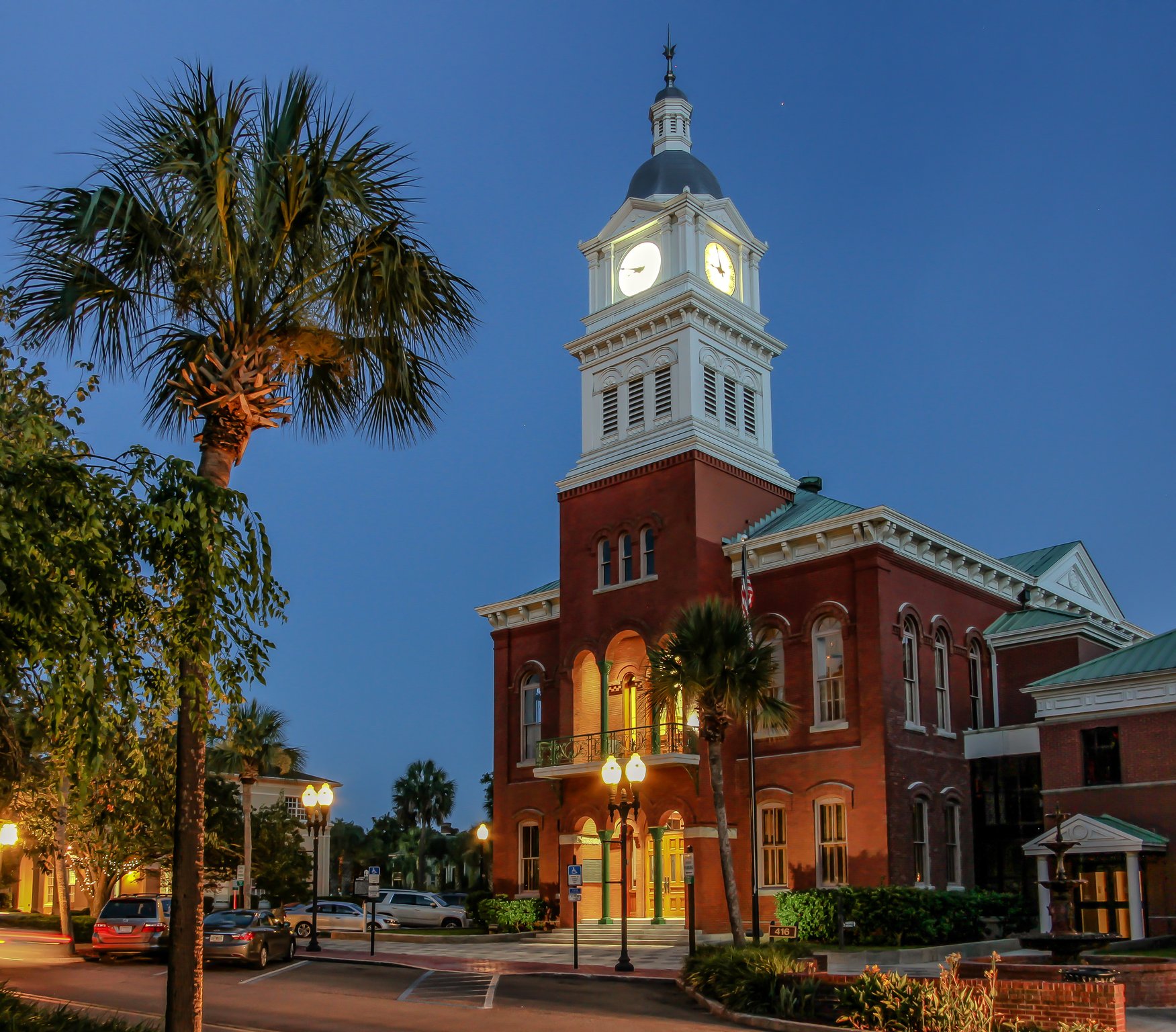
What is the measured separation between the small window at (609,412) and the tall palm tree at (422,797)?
204 ft

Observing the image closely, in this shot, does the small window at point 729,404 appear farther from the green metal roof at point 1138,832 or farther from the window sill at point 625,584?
the green metal roof at point 1138,832

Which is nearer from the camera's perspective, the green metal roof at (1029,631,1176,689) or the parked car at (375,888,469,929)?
the green metal roof at (1029,631,1176,689)

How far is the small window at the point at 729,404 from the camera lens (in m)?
38.7

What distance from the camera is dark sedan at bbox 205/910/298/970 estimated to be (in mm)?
26891

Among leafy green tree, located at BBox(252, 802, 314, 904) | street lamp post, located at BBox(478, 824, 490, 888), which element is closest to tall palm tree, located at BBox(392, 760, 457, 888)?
street lamp post, located at BBox(478, 824, 490, 888)

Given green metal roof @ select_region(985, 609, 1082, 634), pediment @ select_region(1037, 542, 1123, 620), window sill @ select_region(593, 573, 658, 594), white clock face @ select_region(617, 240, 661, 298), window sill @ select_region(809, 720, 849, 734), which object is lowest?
window sill @ select_region(809, 720, 849, 734)

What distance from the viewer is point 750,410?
1571 inches

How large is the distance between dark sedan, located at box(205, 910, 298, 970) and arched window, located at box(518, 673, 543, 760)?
12897mm

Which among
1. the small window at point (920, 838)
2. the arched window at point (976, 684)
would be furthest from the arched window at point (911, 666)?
the arched window at point (976, 684)

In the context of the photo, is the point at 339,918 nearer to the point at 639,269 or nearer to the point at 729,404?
the point at 729,404

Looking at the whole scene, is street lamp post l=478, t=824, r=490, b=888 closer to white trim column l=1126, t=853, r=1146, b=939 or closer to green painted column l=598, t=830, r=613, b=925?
green painted column l=598, t=830, r=613, b=925

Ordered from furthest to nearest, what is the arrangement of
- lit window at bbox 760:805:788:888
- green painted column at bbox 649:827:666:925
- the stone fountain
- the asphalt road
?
green painted column at bbox 649:827:666:925
lit window at bbox 760:805:788:888
the asphalt road
the stone fountain

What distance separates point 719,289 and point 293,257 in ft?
94.2

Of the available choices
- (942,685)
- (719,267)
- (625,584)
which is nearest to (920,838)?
(942,685)
